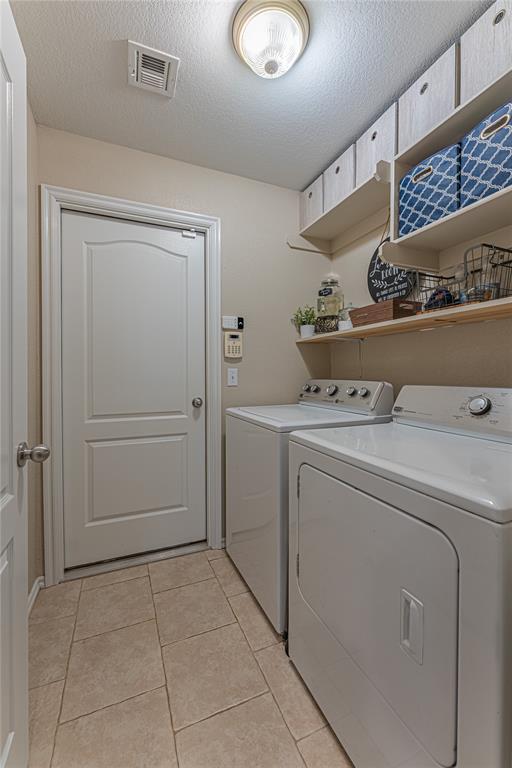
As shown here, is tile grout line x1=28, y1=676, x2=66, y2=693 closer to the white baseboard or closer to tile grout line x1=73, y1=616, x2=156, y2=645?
tile grout line x1=73, y1=616, x2=156, y2=645

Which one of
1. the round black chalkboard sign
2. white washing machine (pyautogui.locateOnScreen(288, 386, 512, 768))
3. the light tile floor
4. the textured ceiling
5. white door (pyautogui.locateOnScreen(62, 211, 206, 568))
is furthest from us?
white door (pyautogui.locateOnScreen(62, 211, 206, 568))

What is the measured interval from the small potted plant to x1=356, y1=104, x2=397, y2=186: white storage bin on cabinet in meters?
0.81

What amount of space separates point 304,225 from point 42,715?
9.05 ft

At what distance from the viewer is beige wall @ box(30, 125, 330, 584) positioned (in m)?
1.78

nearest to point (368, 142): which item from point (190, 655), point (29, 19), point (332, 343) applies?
point (332, 343)

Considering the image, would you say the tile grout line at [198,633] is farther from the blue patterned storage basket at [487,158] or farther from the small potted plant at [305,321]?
the blue patterned storage basket at [487,158]

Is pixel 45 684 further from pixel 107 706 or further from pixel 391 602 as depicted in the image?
pixel 391 602

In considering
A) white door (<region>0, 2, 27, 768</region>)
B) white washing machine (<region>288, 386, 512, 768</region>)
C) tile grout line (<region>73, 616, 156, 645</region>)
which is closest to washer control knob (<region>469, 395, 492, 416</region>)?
white washing machine (<region>288, 386, 512, 768</region>)

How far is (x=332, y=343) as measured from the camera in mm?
2416

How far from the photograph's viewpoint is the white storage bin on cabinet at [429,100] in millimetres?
1241

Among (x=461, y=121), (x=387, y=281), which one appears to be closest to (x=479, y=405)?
(x=387, y=281)

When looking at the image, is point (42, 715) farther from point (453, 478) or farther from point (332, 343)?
point (332, 343)

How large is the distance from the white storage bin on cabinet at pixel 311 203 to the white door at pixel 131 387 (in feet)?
2.49

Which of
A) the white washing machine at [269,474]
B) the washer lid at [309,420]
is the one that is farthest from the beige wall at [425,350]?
the washer lid at [309,420]
